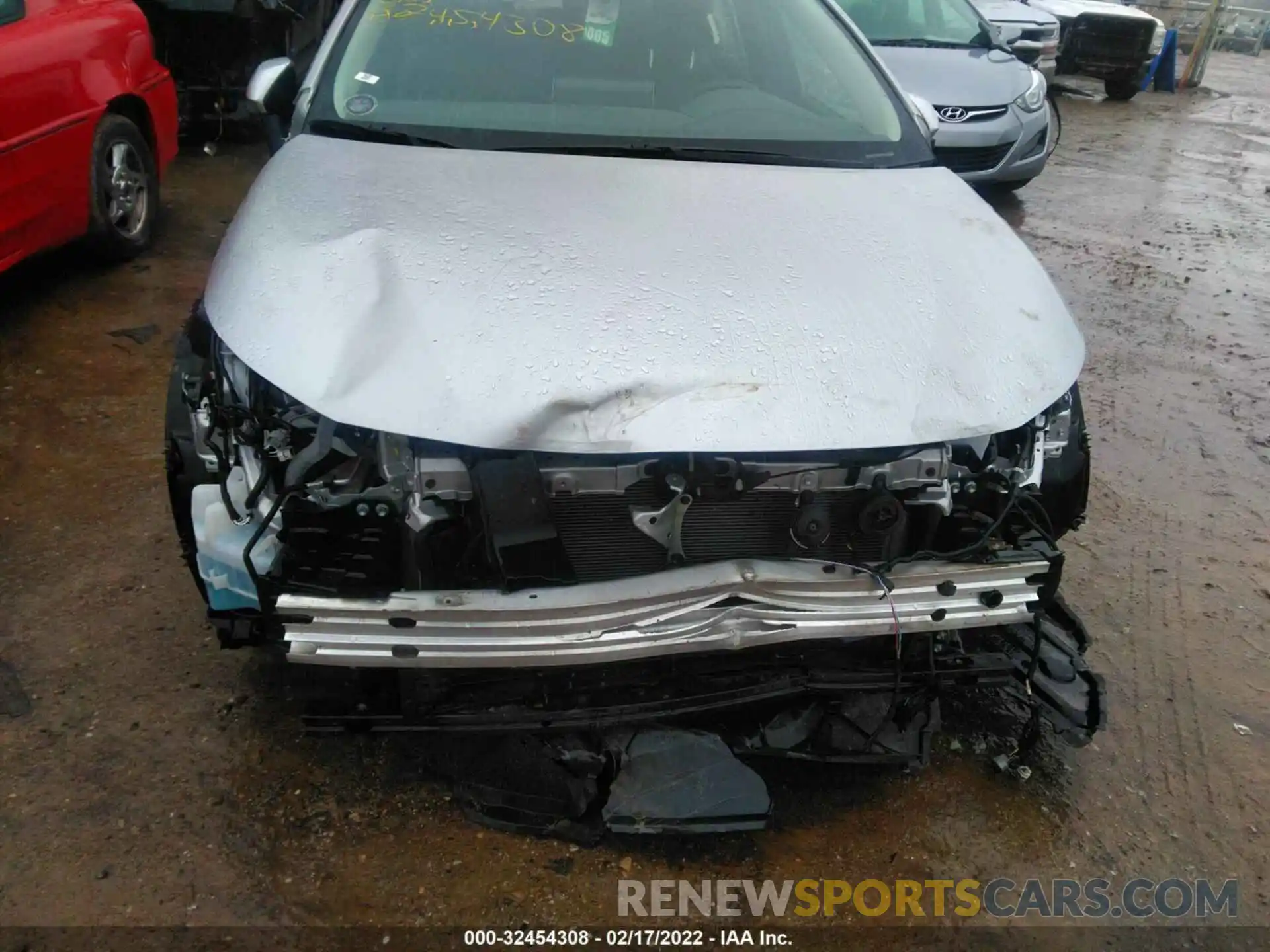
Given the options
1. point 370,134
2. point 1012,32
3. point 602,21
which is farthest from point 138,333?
point 1012,32

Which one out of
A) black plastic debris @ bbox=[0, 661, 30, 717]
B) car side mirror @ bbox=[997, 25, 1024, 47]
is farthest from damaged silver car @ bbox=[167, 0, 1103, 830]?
car side mirror @ bbox=[997, 25, 1024, 47]

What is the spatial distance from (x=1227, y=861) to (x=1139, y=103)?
554 inches

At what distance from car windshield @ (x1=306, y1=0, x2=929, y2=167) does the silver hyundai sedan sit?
400 centimetres

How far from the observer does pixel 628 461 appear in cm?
204

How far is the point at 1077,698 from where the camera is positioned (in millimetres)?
2592

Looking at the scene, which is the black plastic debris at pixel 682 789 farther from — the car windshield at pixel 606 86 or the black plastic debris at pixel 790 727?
the car windshield at pixel 606 86

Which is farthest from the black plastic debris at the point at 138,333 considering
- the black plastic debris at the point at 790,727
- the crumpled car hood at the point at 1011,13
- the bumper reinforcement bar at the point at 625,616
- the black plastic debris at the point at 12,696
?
the crumpled car hood at the point at 1011,13

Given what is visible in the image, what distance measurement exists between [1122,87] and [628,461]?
1435 centimetres

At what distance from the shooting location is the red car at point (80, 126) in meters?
Answer: 4.19

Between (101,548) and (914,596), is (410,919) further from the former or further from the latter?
(101,548)

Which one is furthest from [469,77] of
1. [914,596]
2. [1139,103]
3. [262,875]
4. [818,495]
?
[1139,103]

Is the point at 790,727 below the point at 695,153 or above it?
below

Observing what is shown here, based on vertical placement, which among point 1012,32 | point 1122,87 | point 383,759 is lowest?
point 1122,87

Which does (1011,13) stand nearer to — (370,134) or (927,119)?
(927,119)
